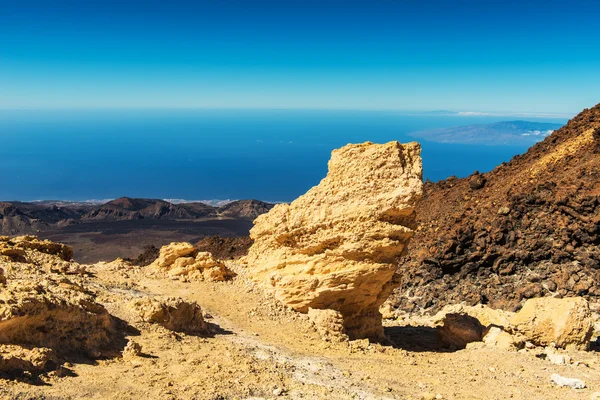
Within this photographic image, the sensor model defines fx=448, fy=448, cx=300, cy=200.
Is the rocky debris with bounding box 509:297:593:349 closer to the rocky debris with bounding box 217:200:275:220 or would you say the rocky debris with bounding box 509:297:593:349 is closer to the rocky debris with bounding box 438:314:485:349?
the rocky debris with bounding box 438:314:485:349

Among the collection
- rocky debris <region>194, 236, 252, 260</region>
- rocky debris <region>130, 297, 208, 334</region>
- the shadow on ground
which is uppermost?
rocky debris <region>130, 297, 208, 334</region>

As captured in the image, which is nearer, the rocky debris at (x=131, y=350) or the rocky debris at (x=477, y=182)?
the rocky debris at (x=131, y=350)

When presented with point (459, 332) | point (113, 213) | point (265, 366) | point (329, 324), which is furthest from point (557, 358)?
point (113, 213)

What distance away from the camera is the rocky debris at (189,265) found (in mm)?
12578

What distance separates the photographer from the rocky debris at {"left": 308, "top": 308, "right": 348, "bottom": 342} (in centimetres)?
983

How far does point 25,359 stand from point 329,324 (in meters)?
6.14

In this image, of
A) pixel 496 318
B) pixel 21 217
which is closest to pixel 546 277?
pixel 496 318

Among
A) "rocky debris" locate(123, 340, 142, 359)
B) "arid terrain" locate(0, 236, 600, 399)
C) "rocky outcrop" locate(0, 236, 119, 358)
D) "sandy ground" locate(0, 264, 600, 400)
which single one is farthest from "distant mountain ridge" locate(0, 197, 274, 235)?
"rocky debris" locate(123, 340, 142, 359)

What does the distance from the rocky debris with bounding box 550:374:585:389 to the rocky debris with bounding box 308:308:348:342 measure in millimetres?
4176

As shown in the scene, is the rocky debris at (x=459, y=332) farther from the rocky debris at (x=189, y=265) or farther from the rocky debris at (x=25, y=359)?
the rocky debris at (x=25, y=359)

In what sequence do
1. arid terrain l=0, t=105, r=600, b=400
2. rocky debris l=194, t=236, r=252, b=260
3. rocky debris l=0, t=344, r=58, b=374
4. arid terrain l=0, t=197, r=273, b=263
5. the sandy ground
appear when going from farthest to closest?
arid terrain l=0, t=197, r=273, b=263
rocky debris l=194, t=236, r=252, b=260
arid terrain l=0, t=105, r=600, b=400
the sandy ground
rocky debris l=0, t=344, r=58, b=374

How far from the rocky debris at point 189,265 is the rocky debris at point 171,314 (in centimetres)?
366

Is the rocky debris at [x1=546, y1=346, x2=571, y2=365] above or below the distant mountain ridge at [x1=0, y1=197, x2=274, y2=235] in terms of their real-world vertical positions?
above

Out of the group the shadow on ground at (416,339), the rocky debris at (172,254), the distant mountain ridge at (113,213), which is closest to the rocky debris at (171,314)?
the rocky debris at (172,254)
